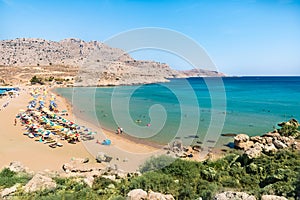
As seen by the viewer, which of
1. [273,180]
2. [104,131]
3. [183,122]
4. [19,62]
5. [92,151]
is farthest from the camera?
[19,62]

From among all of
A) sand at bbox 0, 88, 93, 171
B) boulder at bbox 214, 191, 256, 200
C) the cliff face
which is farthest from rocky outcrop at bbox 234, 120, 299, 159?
the cliff face

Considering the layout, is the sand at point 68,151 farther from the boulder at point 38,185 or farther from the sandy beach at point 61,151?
the boulder at point 38,185

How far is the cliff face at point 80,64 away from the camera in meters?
80.3

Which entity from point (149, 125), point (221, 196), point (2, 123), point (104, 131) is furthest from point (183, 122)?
point (221, 196)

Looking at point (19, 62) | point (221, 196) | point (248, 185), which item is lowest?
point (248, 185)

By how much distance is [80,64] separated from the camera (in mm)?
126375

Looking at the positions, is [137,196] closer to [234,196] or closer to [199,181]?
[234,196]

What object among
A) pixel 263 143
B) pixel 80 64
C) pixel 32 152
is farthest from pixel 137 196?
pixel 80 64

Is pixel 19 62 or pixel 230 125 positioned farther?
pixel 19 62

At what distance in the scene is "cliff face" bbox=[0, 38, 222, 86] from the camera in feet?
264

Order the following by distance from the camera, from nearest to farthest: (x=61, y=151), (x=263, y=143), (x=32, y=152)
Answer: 1. (x=32, y=152)
2. (x=61, y=151)
3. (x=263, y=143)

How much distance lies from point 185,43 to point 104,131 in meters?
15.7

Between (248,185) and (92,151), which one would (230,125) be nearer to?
(92,151)

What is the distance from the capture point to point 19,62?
13438cm
